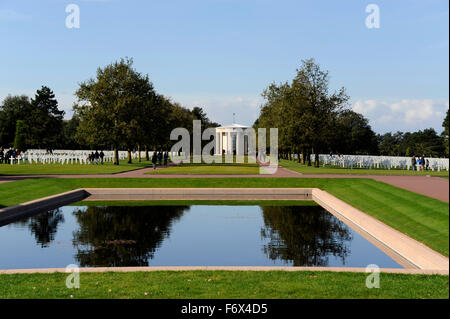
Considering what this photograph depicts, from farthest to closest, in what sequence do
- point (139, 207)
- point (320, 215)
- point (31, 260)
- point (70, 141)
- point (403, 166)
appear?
point (70, 141), point (403, 166), point (139, 207), point (320, 215), point (31, 260)

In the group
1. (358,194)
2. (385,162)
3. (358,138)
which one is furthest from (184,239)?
(358,138)

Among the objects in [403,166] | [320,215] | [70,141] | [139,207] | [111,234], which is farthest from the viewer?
[70,141]

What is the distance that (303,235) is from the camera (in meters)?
15.0

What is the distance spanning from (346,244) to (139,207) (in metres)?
10.3

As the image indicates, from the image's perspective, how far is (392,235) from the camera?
1353 centimetres

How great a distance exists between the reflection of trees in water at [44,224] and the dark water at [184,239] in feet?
0.10

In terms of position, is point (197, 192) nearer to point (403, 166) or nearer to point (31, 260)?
point (31, 260)

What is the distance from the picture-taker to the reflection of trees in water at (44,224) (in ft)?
48.1

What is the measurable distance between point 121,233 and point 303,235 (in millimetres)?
5824

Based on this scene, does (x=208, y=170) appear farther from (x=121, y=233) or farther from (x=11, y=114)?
(x=11, y=114)

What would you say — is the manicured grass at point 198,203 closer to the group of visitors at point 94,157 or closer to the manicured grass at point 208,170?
the manicured grass at point 208,170

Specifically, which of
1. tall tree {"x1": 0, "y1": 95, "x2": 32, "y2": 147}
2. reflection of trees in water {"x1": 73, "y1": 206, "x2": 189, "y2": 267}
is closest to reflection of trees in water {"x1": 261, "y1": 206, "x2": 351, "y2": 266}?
reflection of trees in water {"x1": 73, "y1": 206, "x2": 189, "y2": 267}

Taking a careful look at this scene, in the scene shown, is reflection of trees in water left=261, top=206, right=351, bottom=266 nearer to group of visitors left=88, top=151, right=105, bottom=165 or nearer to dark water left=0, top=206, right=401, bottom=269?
dark water left=0, top=206, right=401, bottom=269
